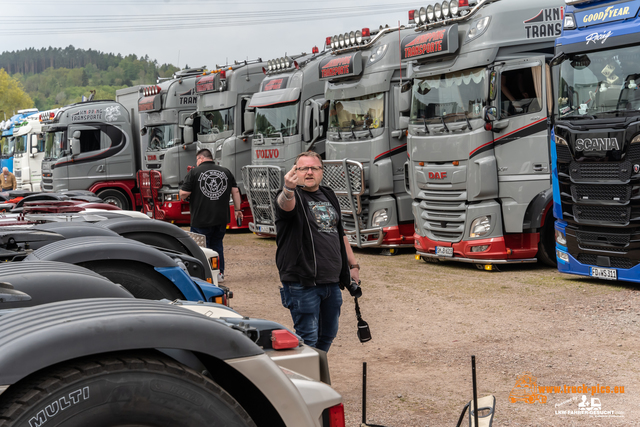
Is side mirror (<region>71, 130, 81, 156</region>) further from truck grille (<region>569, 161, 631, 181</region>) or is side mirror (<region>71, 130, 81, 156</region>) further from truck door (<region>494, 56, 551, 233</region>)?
truck grille (<region>569, 161, 631, 181</region>)

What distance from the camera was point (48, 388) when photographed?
6.28 ft

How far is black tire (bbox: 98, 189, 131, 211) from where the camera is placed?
22.6 m

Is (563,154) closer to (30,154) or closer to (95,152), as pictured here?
(95,152)

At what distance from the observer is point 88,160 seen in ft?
72.4

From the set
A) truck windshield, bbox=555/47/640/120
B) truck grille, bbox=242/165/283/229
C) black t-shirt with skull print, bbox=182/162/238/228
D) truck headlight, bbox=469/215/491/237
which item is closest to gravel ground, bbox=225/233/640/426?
truck headlight, bbox=469/215/491/237

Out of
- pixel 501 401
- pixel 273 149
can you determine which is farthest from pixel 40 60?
pixel 501 401

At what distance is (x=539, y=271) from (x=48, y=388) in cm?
1031

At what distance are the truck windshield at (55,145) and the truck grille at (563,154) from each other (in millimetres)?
16937

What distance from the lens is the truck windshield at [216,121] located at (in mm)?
18125

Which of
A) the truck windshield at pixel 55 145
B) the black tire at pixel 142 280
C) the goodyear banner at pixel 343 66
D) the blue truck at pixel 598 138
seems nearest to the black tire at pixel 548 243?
the blue truck at pixel 598 138

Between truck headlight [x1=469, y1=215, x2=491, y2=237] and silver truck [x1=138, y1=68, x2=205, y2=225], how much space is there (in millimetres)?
10552

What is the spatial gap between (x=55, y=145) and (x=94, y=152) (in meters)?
1.36

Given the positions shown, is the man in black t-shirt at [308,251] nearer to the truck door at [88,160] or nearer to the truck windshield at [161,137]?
the truck windshield at [161,137]

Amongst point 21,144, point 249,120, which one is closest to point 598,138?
point 249,120
